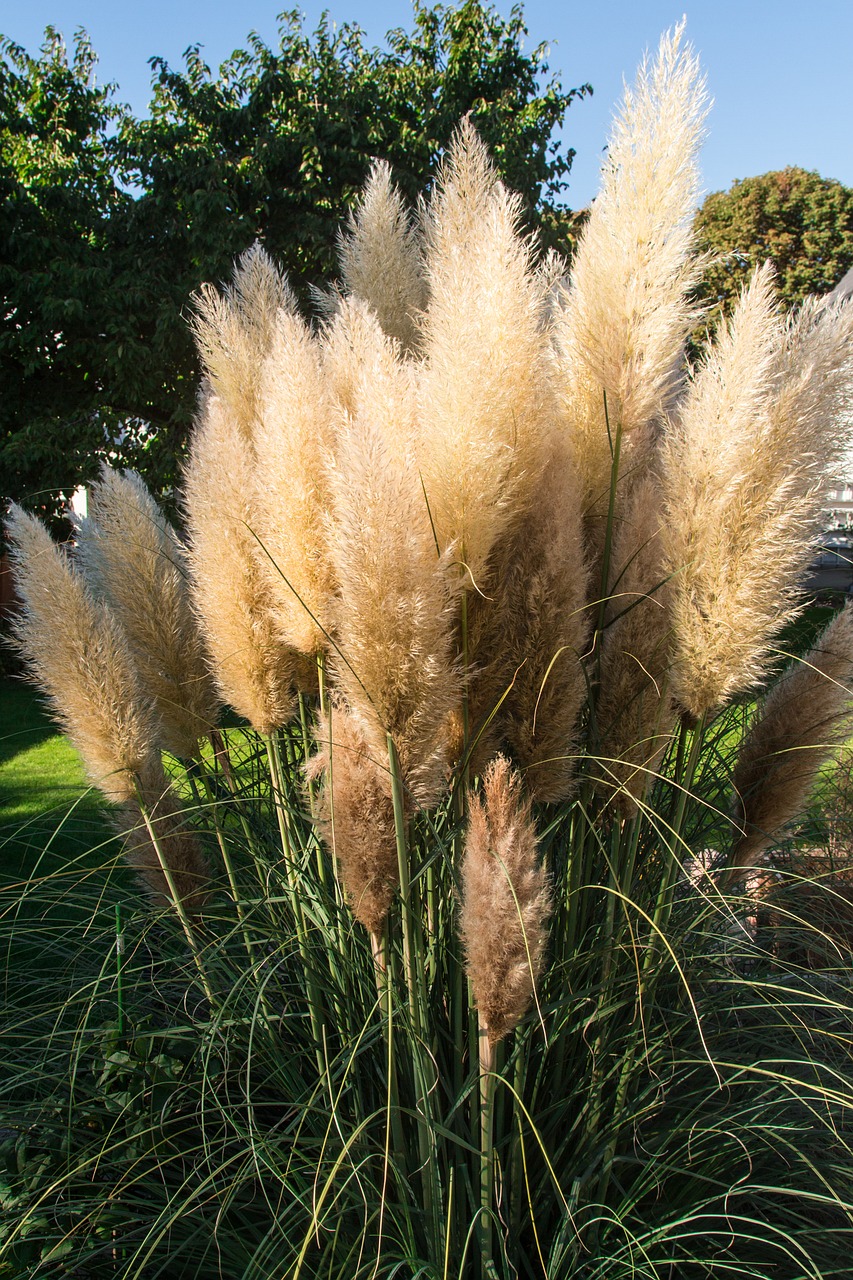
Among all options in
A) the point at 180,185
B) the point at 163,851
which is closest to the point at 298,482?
the point at 163,851

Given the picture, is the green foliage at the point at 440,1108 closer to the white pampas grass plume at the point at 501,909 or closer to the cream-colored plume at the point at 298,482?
the white pampas grass plume at the point at 501,909

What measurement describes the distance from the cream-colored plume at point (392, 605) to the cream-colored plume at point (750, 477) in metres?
0.53

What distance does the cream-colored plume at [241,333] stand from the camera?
2.14 m

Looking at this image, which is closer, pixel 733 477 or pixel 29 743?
pixel 733 477

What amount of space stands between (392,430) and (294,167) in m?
12.0

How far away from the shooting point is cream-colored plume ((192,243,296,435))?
2145 mm

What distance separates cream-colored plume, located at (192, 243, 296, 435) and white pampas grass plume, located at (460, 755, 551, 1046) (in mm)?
1213

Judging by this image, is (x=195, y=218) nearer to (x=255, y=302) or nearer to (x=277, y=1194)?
(x=255, y=302)

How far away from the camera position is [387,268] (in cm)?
219

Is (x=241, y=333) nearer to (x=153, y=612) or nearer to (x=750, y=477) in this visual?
(x=153, y=612)

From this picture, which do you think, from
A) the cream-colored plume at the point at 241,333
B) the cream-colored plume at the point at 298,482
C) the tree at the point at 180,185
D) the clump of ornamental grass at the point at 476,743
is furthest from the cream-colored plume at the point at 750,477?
the tree at the point at 180,185

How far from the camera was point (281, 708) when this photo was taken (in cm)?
193

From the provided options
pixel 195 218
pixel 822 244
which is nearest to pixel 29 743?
pixel 195 218

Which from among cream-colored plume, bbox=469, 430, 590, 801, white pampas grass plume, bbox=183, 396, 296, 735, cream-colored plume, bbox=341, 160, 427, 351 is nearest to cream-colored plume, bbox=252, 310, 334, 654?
white pampas grass plume, bbox=183, 396, 296, 735
